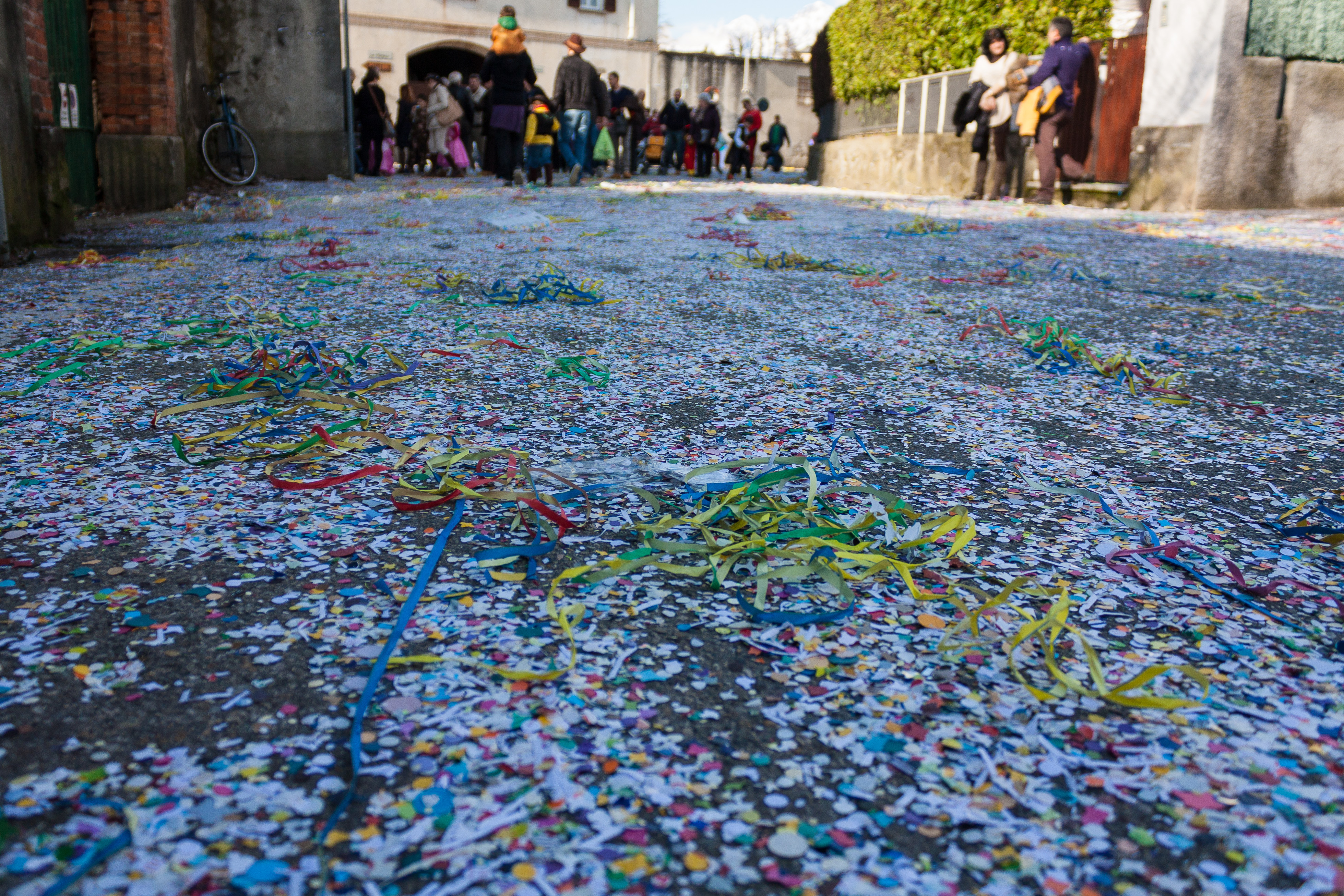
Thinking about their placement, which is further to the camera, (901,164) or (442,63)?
(442,63)

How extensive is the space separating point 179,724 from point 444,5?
2886cm

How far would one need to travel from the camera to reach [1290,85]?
33.4 feet

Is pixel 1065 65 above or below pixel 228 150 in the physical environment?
above

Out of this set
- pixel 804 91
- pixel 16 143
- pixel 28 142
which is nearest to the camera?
pixel 16 143

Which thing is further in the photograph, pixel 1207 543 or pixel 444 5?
pixel 444 5

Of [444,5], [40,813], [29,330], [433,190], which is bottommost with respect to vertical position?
[40,813]

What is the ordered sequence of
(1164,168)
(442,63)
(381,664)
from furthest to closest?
(442,63) → (1164,168) → (381,664)

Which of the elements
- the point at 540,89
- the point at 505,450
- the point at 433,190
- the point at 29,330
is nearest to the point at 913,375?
the point at 505,450

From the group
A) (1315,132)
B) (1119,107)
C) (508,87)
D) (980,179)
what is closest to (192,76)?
(508,87)

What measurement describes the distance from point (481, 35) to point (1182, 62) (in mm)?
21540

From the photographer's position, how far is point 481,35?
27391 millimetres

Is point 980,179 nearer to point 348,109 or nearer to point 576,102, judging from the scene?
point 576,102

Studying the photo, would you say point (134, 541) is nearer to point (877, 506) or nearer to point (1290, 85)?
point (877, 506)

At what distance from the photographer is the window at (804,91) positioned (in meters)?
41.3
